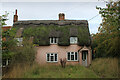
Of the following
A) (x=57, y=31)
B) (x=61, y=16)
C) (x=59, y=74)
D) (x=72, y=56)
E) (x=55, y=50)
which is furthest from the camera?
(x=61, y=16)

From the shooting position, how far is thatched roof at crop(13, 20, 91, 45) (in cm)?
2094

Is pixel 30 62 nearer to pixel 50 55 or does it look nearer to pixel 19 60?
pixel 19 60

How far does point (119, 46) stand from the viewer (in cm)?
1164

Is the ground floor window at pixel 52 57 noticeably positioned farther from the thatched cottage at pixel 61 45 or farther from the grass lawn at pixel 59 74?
the grass lawn at pixel 59 74

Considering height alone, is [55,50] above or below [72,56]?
above

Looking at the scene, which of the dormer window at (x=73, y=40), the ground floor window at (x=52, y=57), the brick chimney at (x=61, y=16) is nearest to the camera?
the ground floor window at (x=52, y=57)

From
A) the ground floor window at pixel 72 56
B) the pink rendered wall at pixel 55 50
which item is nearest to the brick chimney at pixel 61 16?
the pink rendered wall at pixel 55 50

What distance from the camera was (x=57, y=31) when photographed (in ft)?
73.4

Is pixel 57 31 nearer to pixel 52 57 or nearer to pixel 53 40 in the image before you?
pixel 53 40

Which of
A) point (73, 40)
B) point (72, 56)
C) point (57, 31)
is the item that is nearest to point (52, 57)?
point (72, 56)

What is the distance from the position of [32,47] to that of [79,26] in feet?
33.6

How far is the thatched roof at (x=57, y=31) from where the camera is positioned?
20938mm

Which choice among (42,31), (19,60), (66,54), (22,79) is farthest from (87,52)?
(22,79)

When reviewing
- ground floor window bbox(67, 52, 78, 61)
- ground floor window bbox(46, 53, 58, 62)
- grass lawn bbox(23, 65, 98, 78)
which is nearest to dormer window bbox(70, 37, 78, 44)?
ground floor window bbox(67, 52, 78, 61)
